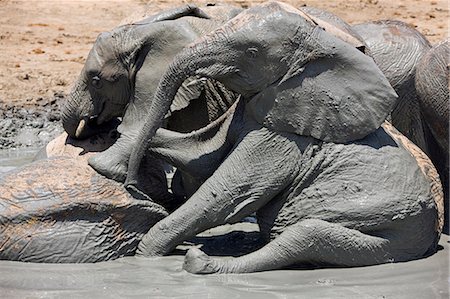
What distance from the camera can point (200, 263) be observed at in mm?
4012

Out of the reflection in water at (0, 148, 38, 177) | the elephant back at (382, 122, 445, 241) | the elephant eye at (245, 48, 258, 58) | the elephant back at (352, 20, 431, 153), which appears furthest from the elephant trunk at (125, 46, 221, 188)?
the reflection in water at (0, 148, 38, 177)

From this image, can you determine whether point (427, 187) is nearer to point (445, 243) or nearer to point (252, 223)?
point (445, 243)

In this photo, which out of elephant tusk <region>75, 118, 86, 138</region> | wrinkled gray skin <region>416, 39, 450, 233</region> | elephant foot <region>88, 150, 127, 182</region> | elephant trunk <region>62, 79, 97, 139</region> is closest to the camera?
elephant foot <region>88, 150, 127, 182</region>

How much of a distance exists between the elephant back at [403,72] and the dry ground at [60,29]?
3590 mm

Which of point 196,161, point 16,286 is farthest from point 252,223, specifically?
point 16,286

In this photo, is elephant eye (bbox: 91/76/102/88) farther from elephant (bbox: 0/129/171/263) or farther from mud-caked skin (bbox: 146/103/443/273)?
mud-caked skin (bbox: 146/103/443/273)

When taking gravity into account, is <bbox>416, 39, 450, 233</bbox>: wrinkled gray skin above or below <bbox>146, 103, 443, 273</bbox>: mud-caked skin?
above

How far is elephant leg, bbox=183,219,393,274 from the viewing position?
4.05 m

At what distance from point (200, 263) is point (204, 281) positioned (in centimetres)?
9

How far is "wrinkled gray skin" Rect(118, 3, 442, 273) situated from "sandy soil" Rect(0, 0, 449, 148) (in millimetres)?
3406

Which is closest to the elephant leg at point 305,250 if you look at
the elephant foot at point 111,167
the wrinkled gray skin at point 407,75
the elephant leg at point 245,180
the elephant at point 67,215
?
the elephant leg at point 245,180

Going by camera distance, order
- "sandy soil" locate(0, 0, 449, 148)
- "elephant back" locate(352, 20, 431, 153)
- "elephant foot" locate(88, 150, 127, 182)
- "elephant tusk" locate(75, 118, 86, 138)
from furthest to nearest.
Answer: "sandy soil" locate(0, 0, 449, 148) → "elephant back" locate(352, 20, 431, 153) → "elephant tusk" locate(75, 118, 86, 138) → "elephant foot" locate(88, 150, 127, 182)

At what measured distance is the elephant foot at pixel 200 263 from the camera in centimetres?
Result: 401

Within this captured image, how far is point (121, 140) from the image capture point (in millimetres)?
4383
